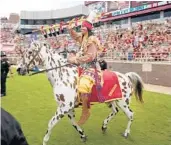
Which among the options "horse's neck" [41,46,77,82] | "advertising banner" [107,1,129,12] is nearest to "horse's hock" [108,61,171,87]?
"horse's neck" [41,46,77,82]

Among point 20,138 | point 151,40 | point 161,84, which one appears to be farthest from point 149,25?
point 20,138

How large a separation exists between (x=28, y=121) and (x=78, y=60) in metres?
2.53

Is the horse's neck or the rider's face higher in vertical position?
the rider's face

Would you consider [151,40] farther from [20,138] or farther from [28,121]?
[20,138]

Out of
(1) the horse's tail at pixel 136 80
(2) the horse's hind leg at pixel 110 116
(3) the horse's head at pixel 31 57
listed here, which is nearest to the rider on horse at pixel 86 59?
(3) the horse's head at pixel 31 57

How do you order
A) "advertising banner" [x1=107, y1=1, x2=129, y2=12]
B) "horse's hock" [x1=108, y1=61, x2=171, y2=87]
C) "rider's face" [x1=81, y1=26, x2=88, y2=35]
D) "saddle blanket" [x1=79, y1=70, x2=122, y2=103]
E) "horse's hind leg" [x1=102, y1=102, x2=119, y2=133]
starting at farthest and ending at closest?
"advertising banner" [x1=107, y1=1, x2=129, y2=12] < "horse's hock" [x1=108, y1=61, x2=171, y2=87] < "horse's hind leg" [x1=102, y1=102, x2=119, y2=133] < "saddle blanket" [x1=79, y1=70, x2=122, y2=103] < "rider's face" [x1=81, y1=26, x2=88, y2=35]

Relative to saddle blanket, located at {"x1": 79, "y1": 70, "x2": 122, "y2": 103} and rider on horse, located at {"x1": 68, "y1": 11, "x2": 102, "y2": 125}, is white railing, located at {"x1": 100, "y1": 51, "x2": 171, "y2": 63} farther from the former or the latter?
rider on horse, located at {"x1": 68, "y1": 11, "x2": 102, "y2": 125}

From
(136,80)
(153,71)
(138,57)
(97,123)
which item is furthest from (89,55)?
(138,57)

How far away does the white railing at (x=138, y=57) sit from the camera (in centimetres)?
1725

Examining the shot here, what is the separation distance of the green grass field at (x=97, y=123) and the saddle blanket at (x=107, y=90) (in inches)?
32.0

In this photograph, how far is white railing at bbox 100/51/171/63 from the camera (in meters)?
17.2

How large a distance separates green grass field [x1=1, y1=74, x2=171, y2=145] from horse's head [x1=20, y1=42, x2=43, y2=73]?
1.35 m

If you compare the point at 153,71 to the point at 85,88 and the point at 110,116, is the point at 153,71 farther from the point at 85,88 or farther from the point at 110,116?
the point at 85,88

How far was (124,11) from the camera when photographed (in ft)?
139
